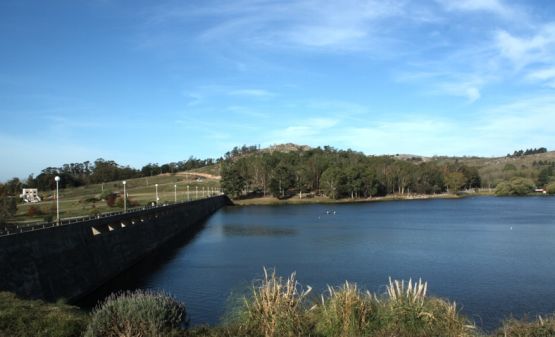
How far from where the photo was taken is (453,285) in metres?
34.5

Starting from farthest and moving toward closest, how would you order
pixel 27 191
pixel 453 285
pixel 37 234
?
pixel 27 191 → pixel 453 285 → pixel 37 234

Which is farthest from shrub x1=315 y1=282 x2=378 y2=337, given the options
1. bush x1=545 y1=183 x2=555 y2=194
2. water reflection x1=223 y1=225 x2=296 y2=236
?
bush x1=545 y1=183 x2=555 y2=194

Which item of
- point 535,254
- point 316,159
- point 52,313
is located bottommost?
point 535,254

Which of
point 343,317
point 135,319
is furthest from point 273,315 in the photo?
point 135,319

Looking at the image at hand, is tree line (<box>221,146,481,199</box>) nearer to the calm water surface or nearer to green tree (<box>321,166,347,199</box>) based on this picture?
green tree (<box>321,166,347,199</box>)

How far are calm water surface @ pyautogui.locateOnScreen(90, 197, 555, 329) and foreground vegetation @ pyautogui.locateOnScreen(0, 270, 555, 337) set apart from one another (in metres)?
9.18

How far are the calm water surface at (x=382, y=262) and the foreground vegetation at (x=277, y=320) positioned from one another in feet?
30.1

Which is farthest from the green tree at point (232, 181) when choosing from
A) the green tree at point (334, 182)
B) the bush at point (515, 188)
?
the bush at point (515, 188)

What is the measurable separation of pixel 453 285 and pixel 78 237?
25401mm

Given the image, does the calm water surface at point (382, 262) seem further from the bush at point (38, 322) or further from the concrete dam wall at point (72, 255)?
the bush at point (38, 322)

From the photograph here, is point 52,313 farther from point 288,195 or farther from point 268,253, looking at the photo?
point 288,195

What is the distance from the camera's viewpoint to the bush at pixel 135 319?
12.2m

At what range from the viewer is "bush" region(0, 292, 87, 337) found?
13547mm

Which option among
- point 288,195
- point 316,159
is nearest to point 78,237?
point 288,195
